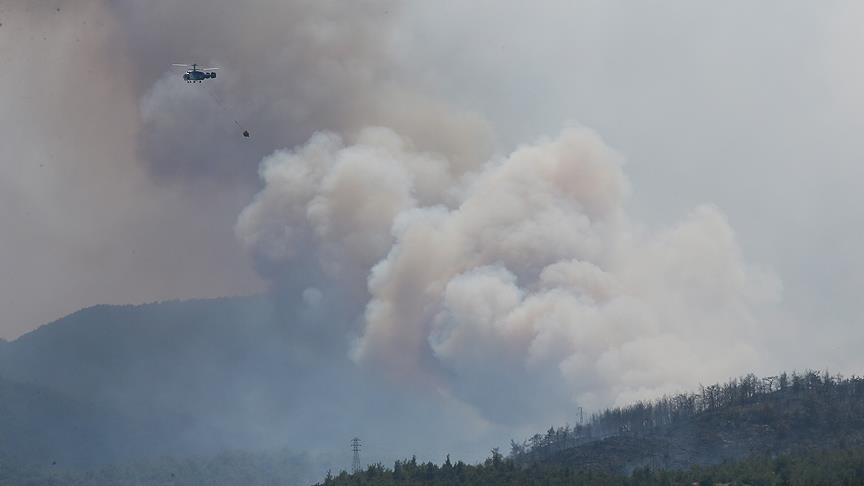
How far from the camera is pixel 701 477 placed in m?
198

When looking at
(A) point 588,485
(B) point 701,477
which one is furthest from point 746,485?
(A) point 588,485

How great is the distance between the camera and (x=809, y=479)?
603ft

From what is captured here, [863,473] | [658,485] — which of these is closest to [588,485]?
[658,485]

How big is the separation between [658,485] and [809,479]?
23131 millimetres

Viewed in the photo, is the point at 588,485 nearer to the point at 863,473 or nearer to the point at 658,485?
the point at 658,485

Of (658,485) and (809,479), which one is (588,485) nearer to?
(658,485)

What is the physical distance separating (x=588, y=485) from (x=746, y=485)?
25.2m

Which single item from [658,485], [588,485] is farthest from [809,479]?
[588,485]

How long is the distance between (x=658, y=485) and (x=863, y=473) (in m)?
31.1

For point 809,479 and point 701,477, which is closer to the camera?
point 809,479

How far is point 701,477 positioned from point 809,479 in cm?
1947

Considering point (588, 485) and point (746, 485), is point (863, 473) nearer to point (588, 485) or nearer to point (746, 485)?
point (746, 485)

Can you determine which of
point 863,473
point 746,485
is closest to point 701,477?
point 746,485

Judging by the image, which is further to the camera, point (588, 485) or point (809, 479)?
point (588, 485)
